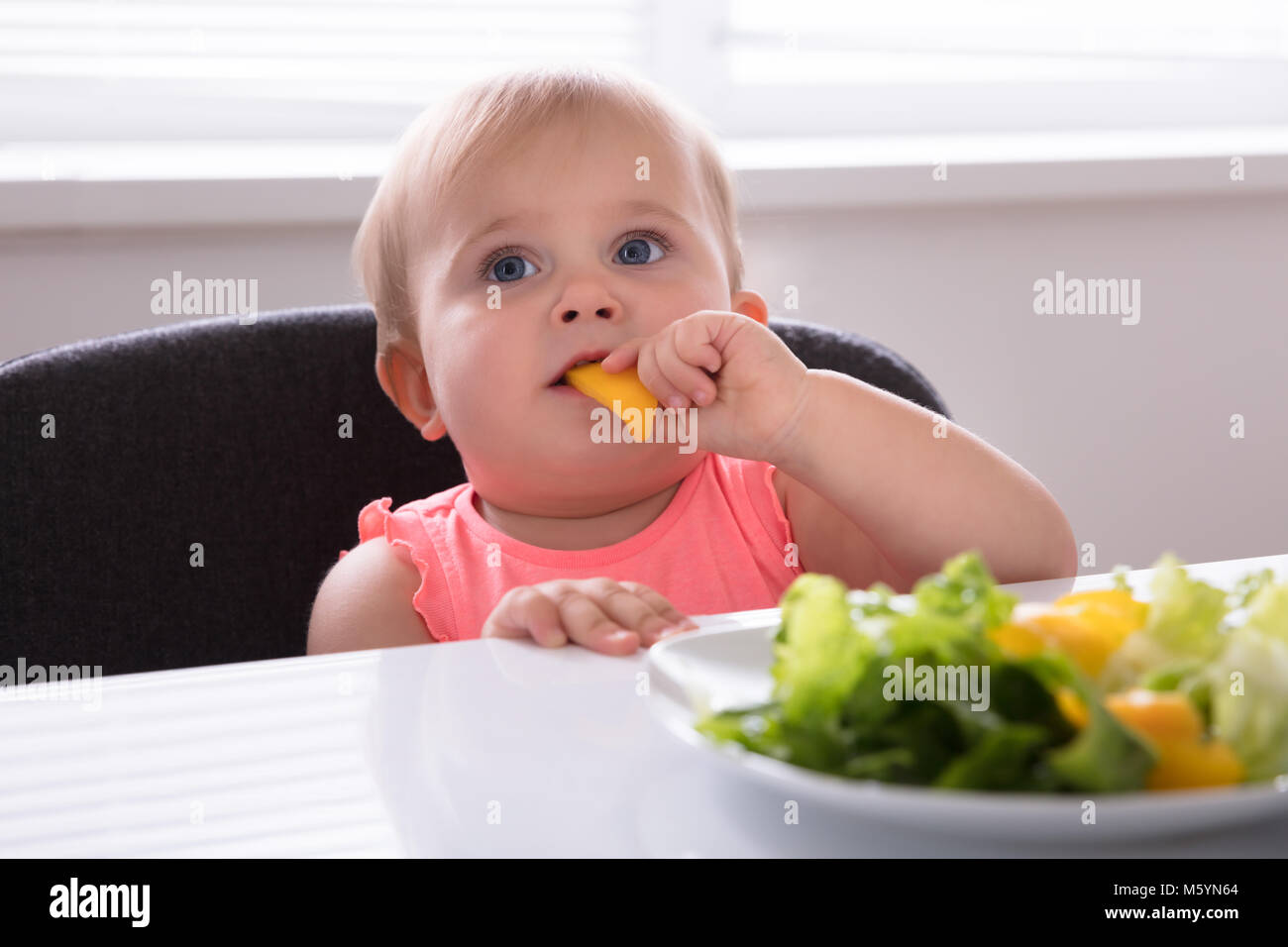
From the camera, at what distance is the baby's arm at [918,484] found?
2.76 feet

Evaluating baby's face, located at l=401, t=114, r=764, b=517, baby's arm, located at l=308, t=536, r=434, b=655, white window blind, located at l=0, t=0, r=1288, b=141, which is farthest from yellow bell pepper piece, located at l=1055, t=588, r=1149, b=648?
white window blind, located at l=0, t=0, r=1288, b=141

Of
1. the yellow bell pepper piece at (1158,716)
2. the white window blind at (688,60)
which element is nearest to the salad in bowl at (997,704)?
the yellow bell pepper piece at (1158,716)

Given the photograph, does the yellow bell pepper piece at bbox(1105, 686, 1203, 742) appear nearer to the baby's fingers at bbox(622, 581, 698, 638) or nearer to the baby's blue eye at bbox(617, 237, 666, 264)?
the baby's fingers at bbox(622, 581, 698, 638)

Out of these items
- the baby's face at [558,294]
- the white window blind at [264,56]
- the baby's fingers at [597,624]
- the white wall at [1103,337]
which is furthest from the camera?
the white wall at [1103,337]

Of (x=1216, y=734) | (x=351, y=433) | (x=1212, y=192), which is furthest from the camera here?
(x=1212, y=192)

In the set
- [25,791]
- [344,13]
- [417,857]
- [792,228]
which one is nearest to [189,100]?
[344,13]

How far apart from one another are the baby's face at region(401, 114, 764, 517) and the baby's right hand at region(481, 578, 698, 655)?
0.92 feet

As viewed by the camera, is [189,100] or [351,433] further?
[189,100]

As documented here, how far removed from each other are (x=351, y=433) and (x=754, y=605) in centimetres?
38

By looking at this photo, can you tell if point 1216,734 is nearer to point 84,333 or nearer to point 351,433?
point 351,433

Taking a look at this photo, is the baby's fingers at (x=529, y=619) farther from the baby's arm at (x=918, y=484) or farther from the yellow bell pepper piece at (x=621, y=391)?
the baby's arm at (x=918, y=484)

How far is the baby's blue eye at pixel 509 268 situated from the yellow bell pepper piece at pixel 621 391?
13 cm

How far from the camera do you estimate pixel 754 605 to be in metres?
1.01

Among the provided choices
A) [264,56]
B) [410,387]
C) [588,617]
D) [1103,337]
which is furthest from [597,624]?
[1103,337]
